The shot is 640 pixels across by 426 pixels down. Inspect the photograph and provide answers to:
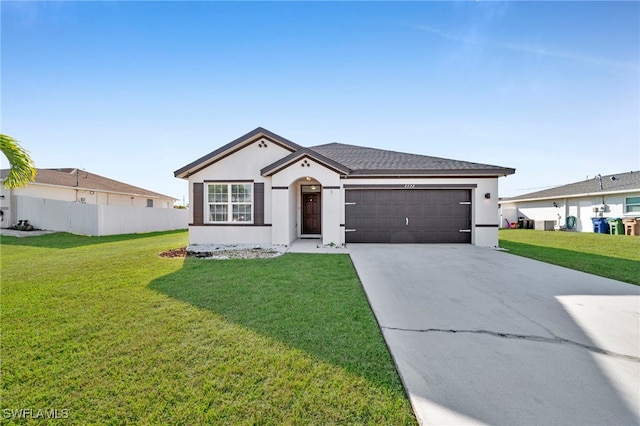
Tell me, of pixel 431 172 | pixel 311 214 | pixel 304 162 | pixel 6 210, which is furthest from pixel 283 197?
pixel 6 210

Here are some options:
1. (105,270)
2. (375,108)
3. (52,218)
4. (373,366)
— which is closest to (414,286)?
(373,366)

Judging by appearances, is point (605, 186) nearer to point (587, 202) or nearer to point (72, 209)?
point (587, 202)

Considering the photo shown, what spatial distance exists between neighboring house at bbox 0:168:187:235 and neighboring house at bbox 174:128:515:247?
338 inches

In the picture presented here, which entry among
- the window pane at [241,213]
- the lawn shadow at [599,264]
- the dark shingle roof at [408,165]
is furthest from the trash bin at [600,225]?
the window pane at [241,213]

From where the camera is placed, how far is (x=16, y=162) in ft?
19.9

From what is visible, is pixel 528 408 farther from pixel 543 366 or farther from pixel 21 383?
pixel 21 383

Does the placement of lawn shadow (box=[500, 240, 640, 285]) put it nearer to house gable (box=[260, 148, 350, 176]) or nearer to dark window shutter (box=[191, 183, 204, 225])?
house gable (box=[260, 148, 350, 176])

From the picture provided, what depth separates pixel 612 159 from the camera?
22.6m

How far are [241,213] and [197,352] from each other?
8.44 m

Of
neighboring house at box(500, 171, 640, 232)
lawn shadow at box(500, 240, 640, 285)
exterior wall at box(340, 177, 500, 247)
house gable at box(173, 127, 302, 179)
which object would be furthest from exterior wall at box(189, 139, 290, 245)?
neighboring house at box(500, 171, 640, 232)

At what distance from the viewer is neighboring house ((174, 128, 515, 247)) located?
412 inches

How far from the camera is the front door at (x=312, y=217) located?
13344 millimetres

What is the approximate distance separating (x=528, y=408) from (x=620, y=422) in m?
0.63

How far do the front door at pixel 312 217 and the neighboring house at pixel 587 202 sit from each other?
67.1ft
